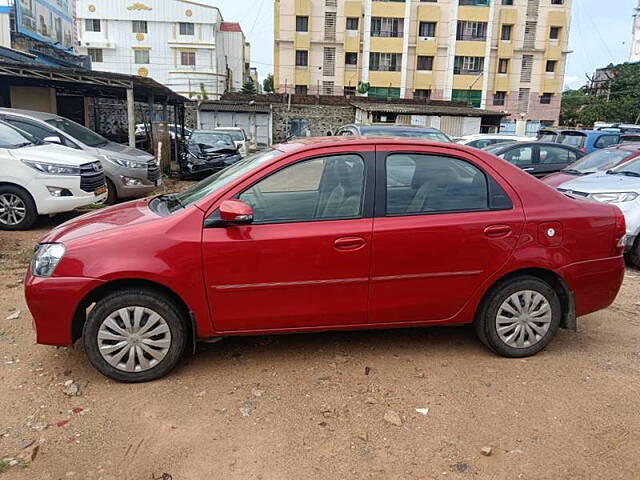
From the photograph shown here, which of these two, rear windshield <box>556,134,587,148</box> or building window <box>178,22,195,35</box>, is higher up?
building window <box>178,22,195,35</box>

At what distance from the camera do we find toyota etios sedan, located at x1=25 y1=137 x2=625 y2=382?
3436 mm

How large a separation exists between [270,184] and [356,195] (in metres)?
0.62

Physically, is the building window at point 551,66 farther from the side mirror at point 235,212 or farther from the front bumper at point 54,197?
the side mirror at point 235,212

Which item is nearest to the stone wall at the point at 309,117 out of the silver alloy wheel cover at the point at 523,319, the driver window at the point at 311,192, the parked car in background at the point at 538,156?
the parked car in background at the point at 538,156

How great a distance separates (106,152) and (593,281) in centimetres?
909

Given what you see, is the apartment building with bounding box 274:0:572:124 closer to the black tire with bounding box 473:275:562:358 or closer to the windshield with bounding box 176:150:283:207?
the windshield with bounding box 176:150:283:207

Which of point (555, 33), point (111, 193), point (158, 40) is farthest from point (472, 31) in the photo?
point (111, 193)

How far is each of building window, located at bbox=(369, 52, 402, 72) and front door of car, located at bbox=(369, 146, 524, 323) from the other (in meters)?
44.8

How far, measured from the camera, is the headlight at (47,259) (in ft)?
11.2

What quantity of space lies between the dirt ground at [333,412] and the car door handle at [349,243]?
0.94 m

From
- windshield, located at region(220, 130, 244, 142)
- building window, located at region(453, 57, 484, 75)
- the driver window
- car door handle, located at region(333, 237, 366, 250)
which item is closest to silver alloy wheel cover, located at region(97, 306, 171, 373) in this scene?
the driver window

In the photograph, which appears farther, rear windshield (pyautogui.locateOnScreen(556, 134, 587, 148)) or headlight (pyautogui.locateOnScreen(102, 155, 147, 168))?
rear windshield (pyautogui.locateOnScreen(556, 134, 587, 148))

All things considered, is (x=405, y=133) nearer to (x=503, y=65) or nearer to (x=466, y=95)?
(x=466, y=95)

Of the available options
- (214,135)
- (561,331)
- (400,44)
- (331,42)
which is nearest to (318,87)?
(331,42)
